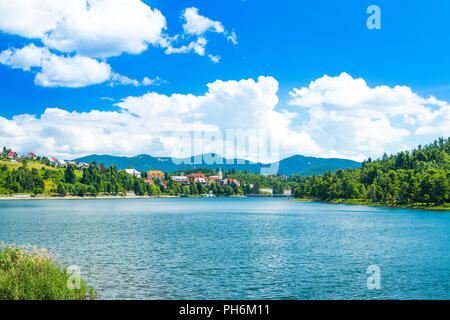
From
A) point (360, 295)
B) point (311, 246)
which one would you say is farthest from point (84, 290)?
point (311, 246)

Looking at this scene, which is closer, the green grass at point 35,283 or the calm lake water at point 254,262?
the green grass at point 35,283

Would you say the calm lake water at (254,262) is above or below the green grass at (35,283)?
below

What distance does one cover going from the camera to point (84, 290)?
86.0 ft
